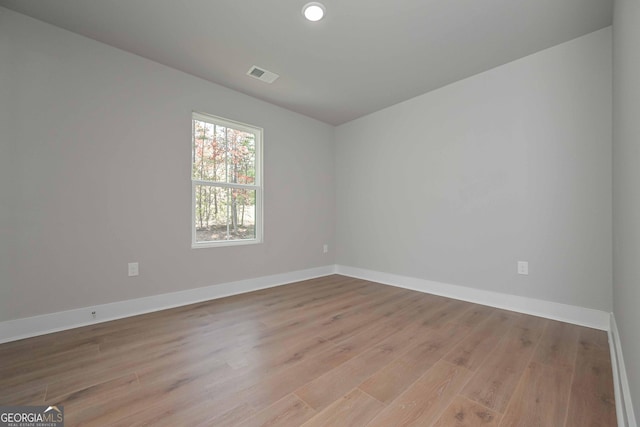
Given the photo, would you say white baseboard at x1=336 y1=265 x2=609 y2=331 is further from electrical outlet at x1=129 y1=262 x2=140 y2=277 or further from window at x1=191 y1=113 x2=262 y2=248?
electrical outlet at x1=129 y1=262 x2=140 y2=277

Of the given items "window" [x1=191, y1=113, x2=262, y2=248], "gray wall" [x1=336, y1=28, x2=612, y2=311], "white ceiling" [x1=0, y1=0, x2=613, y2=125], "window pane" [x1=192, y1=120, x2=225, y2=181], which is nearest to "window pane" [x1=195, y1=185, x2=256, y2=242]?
"window" [x1=191, y1=113, x2=262, y2=248]

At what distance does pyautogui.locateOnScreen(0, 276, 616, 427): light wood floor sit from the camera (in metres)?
1.25

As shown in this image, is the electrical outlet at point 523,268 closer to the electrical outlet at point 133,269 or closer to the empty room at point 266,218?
the empty room at point 266,218

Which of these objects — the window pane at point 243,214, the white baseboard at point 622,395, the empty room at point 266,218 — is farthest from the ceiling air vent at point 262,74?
the white baseboard at point 622,395

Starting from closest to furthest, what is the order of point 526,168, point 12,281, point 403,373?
point 403,373 < point 12,281 < point 526,168

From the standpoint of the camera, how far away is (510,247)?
8.74 feet

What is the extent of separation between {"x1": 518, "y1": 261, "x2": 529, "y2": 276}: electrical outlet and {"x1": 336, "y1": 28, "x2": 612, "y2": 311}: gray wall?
0.04 metres

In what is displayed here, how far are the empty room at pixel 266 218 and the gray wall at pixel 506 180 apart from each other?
0.06 ft

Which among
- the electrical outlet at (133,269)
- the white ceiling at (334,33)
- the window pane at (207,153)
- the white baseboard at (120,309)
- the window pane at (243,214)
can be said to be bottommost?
the white baseboard at (120,309)

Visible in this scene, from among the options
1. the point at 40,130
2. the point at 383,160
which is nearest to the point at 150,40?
the point at 40,130

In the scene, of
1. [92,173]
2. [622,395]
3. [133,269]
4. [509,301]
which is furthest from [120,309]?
[509,301]

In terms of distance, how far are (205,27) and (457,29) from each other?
211 centimetres

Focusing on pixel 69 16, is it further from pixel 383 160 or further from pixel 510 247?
pixel 510 247

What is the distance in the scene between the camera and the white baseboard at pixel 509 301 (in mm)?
2225
